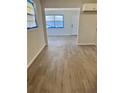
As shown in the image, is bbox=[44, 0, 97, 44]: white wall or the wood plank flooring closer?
the wood plank flooring

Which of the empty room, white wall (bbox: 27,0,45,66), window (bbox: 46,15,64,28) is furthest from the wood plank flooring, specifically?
window (bbox: 46,15,64,28)

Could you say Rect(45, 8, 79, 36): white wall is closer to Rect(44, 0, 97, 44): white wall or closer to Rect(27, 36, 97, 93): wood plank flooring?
Rect(44, 0, 97, 44): white wall

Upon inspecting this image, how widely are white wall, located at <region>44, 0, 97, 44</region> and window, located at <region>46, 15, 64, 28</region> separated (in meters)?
7.03

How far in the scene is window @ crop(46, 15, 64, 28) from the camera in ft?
54.0

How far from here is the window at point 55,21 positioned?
16453 mm

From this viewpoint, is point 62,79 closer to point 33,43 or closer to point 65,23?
point 33,43
